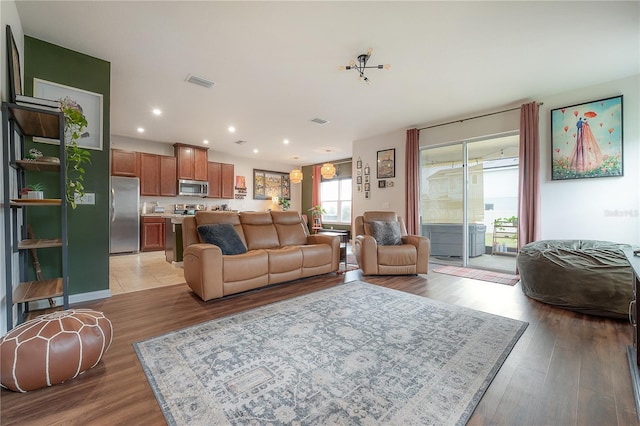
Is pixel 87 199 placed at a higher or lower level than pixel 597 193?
lower

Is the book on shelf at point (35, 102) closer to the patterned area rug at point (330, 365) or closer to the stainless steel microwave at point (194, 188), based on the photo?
the patterned area rug at point (330, 365)

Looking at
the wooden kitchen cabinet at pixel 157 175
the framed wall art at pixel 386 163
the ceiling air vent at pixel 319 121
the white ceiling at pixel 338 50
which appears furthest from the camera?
the wooden kitchen cabinet at pixel 157 175

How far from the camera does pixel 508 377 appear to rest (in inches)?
63.4

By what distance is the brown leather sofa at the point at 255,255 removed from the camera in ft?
9.34

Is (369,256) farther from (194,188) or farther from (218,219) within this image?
(194,188)

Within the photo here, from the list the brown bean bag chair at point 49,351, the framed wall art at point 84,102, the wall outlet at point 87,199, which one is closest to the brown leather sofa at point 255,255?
the wall outlet at point 87,199

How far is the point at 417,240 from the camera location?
13.3 ft

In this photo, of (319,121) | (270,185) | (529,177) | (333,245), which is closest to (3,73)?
(333,245)

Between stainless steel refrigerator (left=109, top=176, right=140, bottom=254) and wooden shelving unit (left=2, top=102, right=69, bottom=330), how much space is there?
3475mm

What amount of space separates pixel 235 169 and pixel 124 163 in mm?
2869

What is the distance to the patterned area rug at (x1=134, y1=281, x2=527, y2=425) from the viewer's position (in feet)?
4.30

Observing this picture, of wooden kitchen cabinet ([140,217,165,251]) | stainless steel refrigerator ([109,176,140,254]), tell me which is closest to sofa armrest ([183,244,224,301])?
stainless steel refrigerator ([109,176,140,254])

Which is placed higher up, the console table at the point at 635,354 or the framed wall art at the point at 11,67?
the framed wall art at the point at 11,67

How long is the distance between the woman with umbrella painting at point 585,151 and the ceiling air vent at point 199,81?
5.09 m
